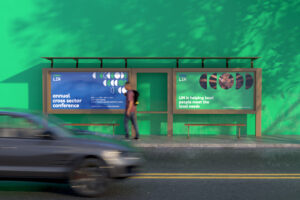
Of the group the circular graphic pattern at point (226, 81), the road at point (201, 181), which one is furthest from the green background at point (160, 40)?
the road at point (201, 181)

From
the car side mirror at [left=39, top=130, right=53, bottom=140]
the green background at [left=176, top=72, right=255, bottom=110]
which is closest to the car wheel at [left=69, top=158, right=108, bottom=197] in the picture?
the car side mirror at [left=39, top=130, right=53, bottom=140]

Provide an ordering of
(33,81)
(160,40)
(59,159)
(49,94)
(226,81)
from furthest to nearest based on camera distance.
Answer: (33,81)
(160,40)
(226,81)
(49,94)
(59,159)

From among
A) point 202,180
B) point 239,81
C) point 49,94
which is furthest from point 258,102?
point 49,94

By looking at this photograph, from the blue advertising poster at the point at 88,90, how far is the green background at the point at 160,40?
Answer: 0.91 meters

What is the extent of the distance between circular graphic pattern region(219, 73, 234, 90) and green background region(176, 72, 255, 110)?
8 cm

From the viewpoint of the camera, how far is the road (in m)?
4.93

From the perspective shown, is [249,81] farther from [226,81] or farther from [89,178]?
[89,178]

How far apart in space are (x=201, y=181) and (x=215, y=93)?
6.73 meters

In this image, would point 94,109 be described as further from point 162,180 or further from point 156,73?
point 162,180

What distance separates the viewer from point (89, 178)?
480 cm

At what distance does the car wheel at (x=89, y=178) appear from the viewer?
4.77 m

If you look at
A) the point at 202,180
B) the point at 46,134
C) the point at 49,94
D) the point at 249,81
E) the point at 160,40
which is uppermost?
the point at 160,40

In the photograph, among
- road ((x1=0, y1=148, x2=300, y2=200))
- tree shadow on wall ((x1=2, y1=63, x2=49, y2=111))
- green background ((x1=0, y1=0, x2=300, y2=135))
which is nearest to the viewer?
road ((x1=0, y1=148, x2=300, y2=200))

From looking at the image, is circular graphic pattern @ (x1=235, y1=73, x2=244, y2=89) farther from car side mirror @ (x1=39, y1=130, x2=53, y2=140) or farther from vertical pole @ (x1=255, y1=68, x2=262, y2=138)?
car side mirror @ (x1=39, y1=130, x2=53, y2=140)
